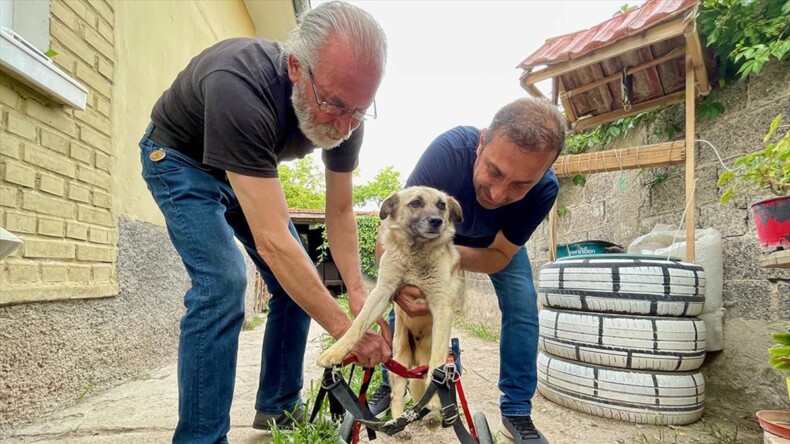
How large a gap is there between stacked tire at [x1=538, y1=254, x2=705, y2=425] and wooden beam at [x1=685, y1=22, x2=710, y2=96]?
134cm

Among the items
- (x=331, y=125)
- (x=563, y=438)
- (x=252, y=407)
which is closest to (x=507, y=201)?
(x=331, y=125)

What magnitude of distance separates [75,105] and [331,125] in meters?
1.96

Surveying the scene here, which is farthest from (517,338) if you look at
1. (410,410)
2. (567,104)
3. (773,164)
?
(567,104)

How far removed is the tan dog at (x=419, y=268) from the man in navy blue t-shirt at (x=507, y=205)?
0.10 metres

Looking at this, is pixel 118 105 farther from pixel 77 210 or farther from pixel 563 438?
pixel 563 438

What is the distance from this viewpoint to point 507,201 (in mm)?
2166

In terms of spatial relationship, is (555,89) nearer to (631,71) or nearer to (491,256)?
(631,71)

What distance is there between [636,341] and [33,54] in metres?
3.74

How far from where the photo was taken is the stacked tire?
2.54 meters

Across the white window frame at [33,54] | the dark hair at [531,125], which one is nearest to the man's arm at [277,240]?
the dark hair at [531,125]

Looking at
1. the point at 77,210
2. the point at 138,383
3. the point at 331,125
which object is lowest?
the point at 138,383

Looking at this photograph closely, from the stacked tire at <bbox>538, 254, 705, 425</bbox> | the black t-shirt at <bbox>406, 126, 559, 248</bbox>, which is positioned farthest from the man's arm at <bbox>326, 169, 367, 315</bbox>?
the stacked tire at <bbox>538, 254, 705, 425</bbox>

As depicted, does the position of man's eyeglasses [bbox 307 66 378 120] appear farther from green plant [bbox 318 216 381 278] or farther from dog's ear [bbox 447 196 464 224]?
green plant [bbox 318 216 381 278]

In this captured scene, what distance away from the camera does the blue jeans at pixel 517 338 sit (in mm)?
2363
